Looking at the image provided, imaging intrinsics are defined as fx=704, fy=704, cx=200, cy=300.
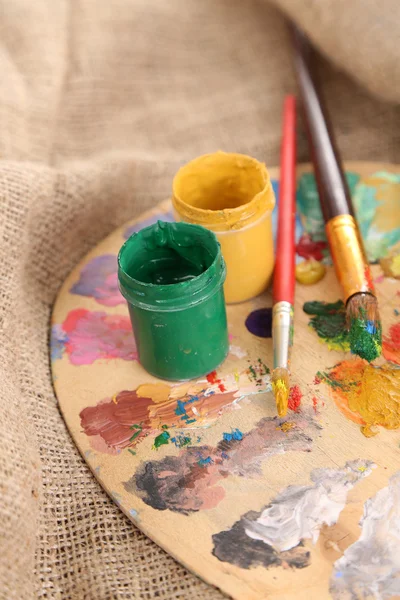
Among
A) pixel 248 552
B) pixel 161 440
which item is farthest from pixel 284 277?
pixel 248 552

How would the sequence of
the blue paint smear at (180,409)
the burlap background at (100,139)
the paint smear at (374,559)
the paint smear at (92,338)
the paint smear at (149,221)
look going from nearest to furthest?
the paint smear at (374,559) < the burlap background at (100,139) < the blue paint smear at (180,409) < the paint smear at (92,338) < the paint smear at (149,221)

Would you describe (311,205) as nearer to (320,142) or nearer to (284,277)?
(320,142)

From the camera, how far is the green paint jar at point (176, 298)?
2.86 ft

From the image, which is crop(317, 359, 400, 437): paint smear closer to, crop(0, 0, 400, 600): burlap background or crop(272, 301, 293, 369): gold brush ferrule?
crop(272, 301, 293, 369): gold brush ferrule

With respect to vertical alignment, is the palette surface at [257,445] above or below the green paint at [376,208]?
below

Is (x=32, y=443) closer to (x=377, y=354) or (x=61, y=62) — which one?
(x=377, y=354)

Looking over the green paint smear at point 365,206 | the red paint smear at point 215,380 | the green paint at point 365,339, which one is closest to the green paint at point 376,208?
the green paint smear at point 365,206

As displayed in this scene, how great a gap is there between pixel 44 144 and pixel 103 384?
23.1 inches

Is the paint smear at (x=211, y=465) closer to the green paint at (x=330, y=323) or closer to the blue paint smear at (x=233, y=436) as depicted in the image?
the blue paint smear at (x=233, y=436)

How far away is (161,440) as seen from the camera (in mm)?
900

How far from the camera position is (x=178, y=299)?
2.83 feet

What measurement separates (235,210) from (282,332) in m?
0.18

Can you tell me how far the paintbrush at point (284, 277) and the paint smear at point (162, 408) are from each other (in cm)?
6

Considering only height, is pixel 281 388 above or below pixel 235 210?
below
